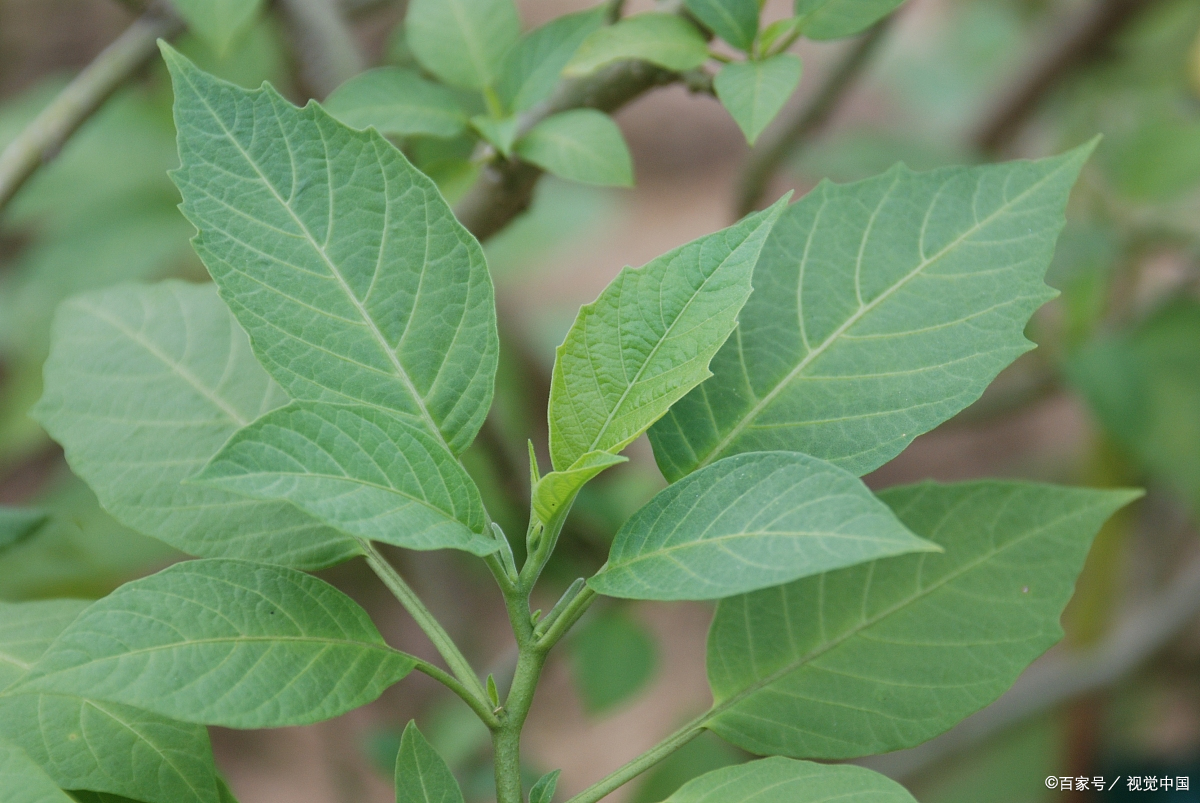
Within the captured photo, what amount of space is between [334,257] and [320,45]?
45 cm

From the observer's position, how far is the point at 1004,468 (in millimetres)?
2613

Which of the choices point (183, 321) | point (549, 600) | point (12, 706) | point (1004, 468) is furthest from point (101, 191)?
point (1004, 468)

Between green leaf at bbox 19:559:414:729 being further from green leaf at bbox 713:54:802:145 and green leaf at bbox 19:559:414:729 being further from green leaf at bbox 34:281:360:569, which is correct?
green leaf at bbox 713:54:802:145

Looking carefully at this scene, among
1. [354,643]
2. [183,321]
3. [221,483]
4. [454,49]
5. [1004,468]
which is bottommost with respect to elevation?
[1004,468]

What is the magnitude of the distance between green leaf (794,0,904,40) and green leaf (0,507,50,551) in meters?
0.61

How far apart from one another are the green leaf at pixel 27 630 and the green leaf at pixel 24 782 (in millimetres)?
75

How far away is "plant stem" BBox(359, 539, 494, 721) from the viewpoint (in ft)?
1.83

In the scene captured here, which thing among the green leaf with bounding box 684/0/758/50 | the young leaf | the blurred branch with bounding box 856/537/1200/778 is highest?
the green leaf with bounding box 684/0/758/50

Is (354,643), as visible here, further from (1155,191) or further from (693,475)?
(1155,191)

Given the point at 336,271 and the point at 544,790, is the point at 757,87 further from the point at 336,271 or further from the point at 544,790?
the point at 544,790

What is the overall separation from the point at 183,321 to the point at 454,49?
0.27 meters

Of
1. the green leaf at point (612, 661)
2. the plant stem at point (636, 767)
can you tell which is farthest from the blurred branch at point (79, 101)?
the green leaf at point (612, 661)

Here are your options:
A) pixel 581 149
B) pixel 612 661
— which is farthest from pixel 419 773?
pixel 612 661

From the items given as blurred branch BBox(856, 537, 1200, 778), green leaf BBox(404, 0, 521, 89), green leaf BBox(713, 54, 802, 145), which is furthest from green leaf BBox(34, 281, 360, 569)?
blurred branch BBox(856, 537, 1200, 778)
